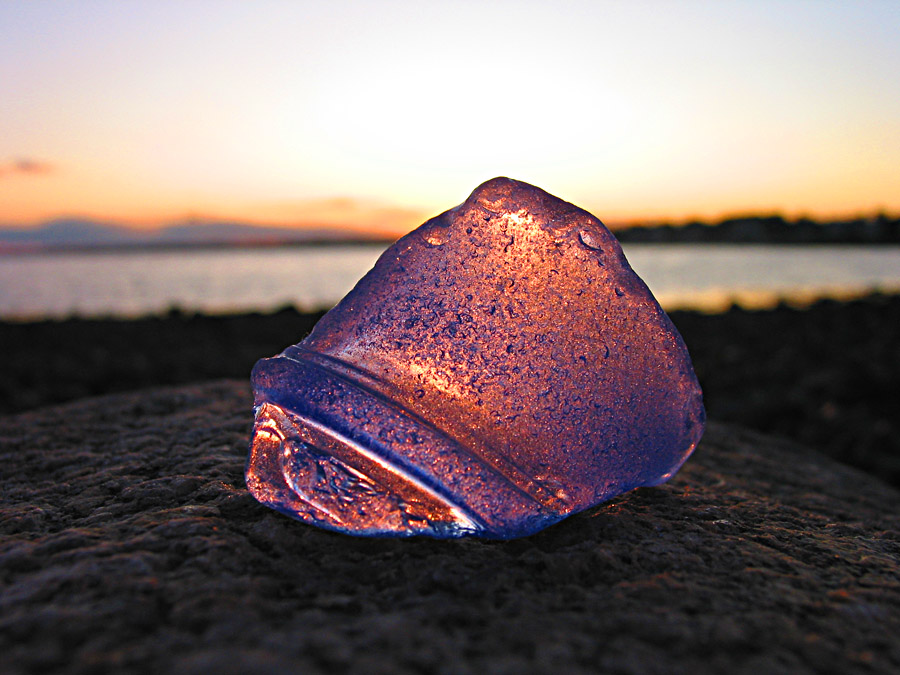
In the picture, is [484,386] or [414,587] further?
[484,386]

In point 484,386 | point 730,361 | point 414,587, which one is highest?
point 484,386

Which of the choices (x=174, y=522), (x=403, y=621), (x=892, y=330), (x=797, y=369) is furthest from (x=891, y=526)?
(x=892, y=330)

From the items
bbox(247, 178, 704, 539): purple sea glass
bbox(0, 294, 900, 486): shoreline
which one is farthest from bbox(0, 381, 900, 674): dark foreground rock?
bbox(0, 294, 900, 486): shoreline

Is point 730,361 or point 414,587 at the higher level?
point 414,587

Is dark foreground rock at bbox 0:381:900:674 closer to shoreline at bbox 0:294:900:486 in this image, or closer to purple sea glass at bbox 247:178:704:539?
purple sea glass at bbox 247:178:704:539

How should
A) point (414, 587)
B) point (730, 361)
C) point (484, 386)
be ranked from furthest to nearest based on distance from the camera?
1. point (730, 361)
2. point (484, 386)
3. point (414, 587)

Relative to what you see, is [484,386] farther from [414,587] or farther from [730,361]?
[730,361]

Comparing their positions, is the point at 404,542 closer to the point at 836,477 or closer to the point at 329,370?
the point at 329,370

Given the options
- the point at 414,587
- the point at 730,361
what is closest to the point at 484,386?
the point at 414,587
